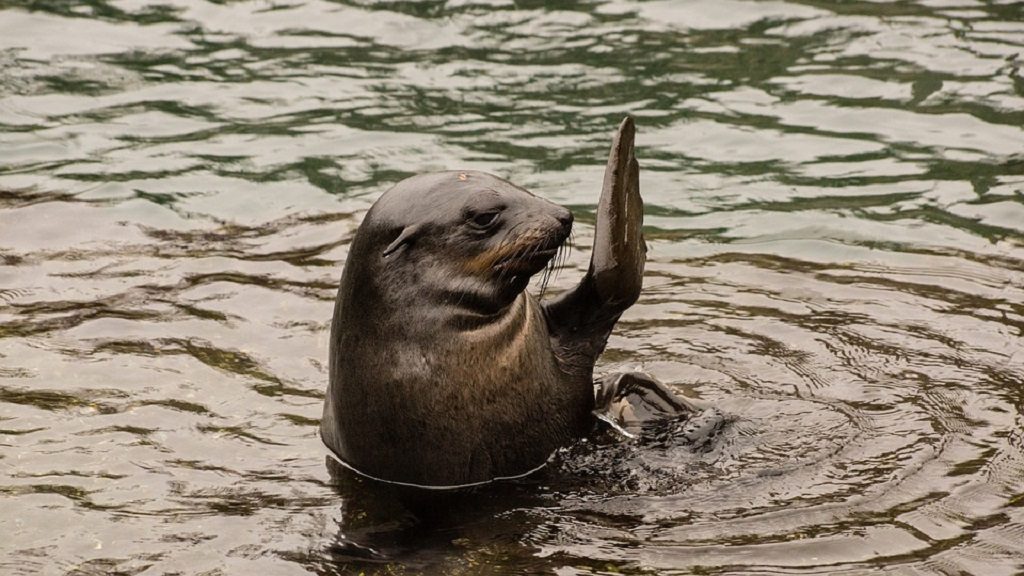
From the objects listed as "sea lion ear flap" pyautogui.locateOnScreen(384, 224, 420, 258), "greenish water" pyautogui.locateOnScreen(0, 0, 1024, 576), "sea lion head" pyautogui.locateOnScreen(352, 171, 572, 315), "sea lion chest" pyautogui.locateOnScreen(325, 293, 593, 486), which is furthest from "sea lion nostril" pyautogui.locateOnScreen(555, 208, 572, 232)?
"greenish water" pyautogui.locateOnScreen(0, 0, 1024, 576)

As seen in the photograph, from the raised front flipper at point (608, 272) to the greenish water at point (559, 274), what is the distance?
1.67ft

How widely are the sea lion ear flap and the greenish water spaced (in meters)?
1.05

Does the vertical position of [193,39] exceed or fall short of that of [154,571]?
it exceeds it

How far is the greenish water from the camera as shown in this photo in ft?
20.0

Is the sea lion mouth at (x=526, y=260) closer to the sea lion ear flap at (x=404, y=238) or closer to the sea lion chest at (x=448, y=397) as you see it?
the sea lion chest at (x=448, y=397)

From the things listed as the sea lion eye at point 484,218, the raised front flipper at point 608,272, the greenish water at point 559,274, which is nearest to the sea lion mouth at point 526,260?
the sea lion eye at point 484,218

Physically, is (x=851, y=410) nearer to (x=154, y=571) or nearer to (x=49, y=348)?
(x=154, y=571)

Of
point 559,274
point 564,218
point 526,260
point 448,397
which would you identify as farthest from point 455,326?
point 559,274

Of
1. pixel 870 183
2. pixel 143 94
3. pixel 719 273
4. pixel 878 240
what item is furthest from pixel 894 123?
pixel 143 94


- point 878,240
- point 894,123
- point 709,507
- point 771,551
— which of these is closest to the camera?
point 771,551

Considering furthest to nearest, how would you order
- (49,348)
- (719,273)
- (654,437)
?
(719,273) → (49,348) → (654,437)

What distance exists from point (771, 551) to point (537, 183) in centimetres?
565

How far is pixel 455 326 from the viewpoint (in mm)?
6457

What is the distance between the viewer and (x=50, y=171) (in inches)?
A: 446
